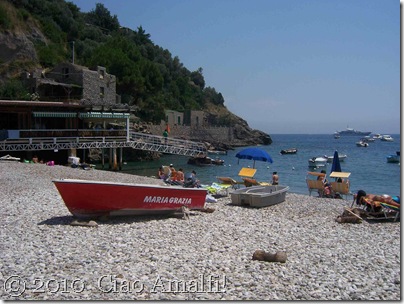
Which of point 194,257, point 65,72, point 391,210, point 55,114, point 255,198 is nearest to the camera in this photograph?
point 194,257

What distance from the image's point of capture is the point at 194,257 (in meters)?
8.75

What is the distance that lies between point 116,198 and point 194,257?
3729 mm

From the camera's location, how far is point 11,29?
52.7 meters

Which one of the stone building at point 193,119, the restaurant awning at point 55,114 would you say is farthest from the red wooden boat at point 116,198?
the stone building at point 193,119

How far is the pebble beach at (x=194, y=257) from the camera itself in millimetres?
6961

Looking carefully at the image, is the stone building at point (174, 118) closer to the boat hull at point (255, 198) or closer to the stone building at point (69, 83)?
the stone building at point (69, 83)

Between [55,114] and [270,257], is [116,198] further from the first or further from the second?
[55,114]

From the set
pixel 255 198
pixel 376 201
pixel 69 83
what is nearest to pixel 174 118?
pixel 69 83

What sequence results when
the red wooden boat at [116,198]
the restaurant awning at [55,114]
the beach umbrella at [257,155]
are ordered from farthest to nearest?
the restaurant awning at [55,114] → the beach umbrella at [257,155] → the red wooden boat at [116,198]

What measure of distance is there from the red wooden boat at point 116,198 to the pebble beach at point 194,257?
1.04 feet

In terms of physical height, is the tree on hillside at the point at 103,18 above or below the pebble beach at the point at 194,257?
above

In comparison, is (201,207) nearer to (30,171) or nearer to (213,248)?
(213,248)

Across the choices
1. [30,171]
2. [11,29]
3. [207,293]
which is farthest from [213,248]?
[11,29]

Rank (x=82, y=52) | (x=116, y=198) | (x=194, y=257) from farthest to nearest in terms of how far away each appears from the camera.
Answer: (x=82, y=52)
(x=116, y=198)
(x=194, y=257)
